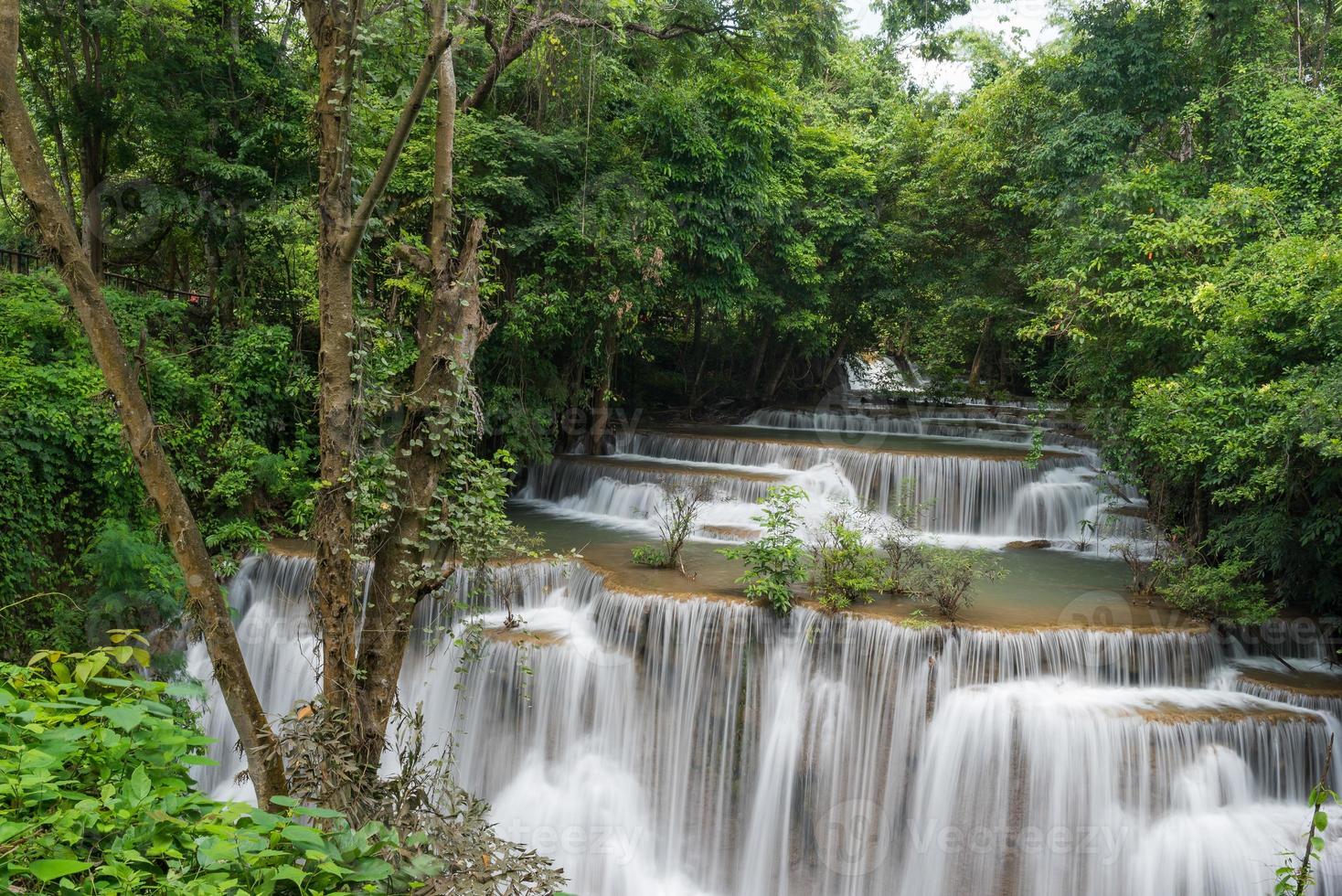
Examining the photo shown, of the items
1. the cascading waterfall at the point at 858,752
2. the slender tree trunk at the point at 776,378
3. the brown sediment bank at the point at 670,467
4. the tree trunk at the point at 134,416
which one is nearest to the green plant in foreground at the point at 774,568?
the cascading waterfall at the point at 858,752

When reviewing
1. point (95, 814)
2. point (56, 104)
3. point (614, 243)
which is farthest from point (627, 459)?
point (95, 814)

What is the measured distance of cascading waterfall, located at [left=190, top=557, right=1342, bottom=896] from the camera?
20.7 ft

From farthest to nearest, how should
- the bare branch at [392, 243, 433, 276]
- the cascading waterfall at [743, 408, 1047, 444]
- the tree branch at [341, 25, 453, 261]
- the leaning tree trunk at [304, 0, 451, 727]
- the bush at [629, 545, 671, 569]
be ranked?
the cascading waterfall at [743, 408, 1047, 444] < the bush at [629, 545, 671, 569] < the bare branch at [392, 243, 433, 276] < the leaning tree trunk at [304, 0, 451, 727] < the tree branch at [341, 25, 453, 261]

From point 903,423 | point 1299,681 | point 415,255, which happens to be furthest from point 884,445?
point 415,255

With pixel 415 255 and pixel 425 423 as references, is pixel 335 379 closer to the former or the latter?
pixel 425 423

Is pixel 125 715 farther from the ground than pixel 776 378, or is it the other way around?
pixel 776 378

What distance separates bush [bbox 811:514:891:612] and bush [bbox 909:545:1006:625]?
345mm

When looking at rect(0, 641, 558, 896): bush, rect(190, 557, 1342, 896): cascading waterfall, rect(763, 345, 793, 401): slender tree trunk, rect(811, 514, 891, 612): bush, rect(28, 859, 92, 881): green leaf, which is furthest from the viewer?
rect(763, 345, 793, 401): slender tree trunk

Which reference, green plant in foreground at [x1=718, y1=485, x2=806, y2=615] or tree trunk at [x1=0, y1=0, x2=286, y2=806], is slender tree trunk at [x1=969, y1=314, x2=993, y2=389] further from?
tree trunk at [x1=0, y1=0, x2=286, y2=806]

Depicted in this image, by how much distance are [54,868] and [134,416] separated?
1953mm

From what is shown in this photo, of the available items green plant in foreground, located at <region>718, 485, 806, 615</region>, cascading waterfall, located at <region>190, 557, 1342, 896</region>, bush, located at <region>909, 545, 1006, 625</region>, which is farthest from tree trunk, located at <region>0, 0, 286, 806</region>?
bush, located at <region>909, 545, 1006, 625</region>

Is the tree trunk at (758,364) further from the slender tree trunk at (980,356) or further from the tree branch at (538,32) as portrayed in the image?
the tree branch at (538,32)

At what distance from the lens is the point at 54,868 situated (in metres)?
1.85

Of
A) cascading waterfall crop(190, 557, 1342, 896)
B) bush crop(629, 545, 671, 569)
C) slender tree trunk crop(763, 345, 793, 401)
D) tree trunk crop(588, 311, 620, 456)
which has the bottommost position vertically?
cascading waterfall crop(190, 557, 1342, 896)
